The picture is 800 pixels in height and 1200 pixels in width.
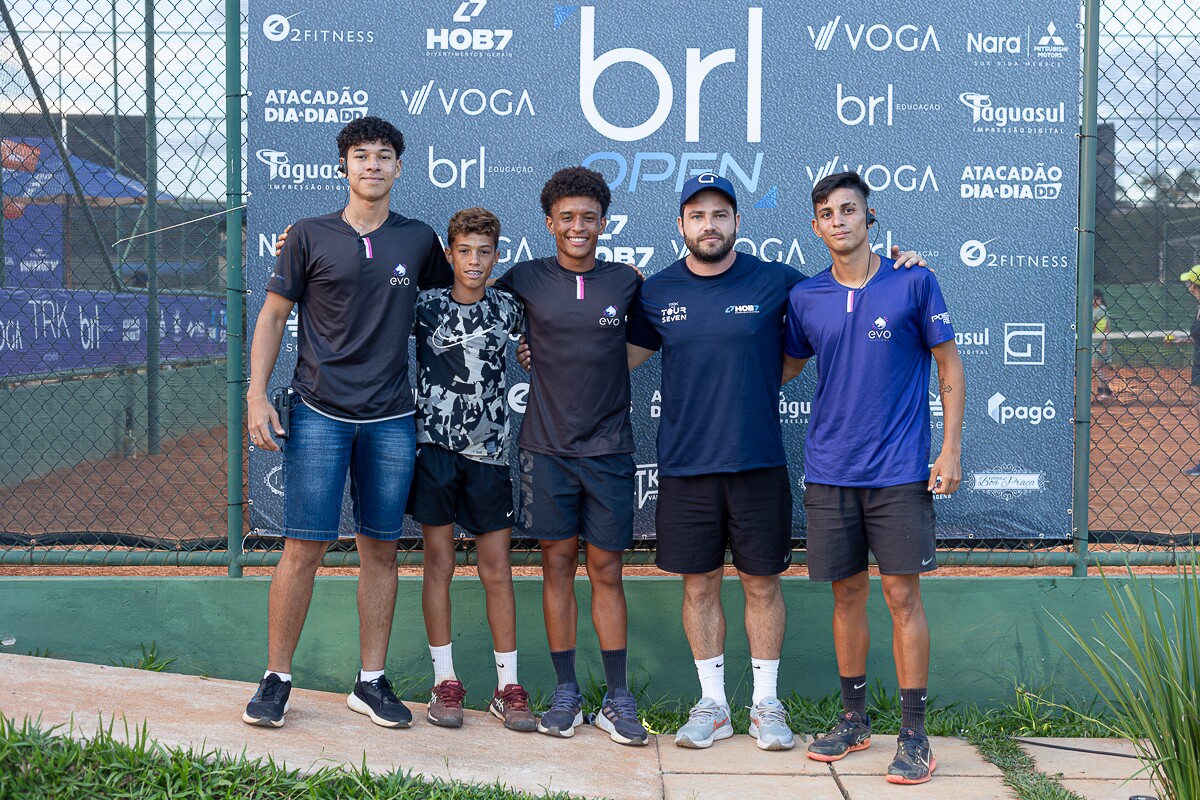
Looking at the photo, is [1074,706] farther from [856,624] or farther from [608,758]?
[608,758]

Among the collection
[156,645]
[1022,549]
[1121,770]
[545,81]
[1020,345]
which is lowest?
[1121,770]

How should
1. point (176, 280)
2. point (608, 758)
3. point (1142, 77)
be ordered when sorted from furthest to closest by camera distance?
point (176, 280)
point (1142, 77)
point (608, 758)

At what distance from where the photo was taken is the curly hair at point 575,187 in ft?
13.2

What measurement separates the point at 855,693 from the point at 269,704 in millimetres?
2142

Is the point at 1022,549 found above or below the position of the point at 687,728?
above

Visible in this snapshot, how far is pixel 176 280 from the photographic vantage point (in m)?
10.3

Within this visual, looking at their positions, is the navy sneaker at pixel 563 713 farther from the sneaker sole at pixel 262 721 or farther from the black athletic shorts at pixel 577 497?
the sneaker sole at pixel 262 721

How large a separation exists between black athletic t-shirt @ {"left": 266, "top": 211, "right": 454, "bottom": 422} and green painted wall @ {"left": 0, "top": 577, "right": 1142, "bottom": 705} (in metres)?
1.00

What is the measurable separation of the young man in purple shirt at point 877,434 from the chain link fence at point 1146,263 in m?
1.36

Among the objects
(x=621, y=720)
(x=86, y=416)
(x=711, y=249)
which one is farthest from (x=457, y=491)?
(x=86, y=416)

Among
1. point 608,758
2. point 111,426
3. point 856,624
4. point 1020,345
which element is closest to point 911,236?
point 1020,345

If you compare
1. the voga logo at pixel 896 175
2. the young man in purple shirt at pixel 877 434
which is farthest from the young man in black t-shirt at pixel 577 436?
the voga logo at pixel 896 175

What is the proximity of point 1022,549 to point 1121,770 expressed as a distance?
105 centimetres

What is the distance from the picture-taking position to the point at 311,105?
175 inches
